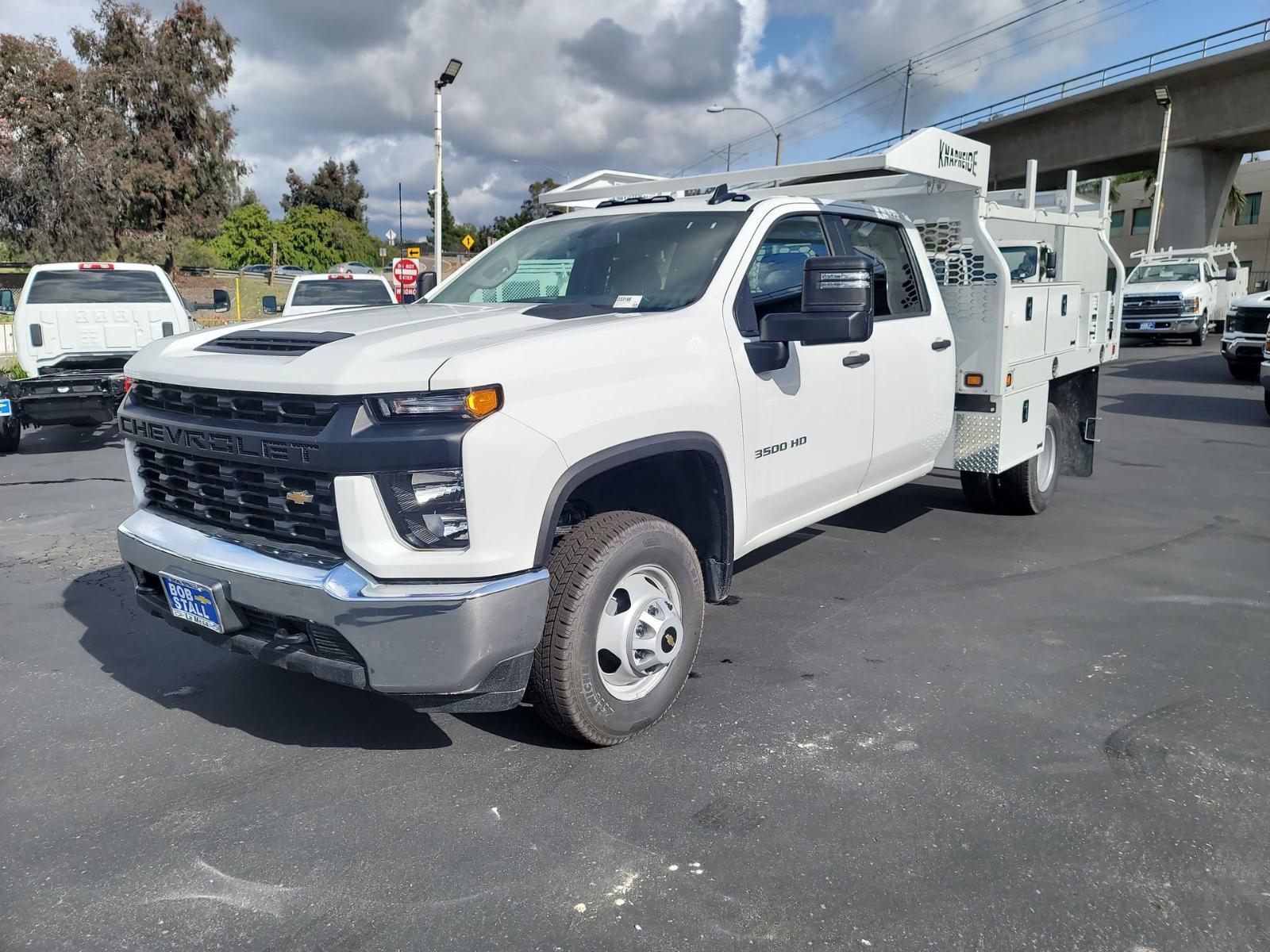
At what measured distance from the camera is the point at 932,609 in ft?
17.1

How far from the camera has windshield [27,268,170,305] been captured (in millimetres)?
11047

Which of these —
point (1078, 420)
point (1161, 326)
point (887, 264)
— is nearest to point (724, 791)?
point (887, 264)

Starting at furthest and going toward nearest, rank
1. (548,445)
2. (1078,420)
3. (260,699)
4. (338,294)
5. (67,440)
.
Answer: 1. (338,294)
2. (67,440)
3. (1078,420)
4. (260,699)
5. (548,445)

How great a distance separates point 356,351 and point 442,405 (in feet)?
1.28

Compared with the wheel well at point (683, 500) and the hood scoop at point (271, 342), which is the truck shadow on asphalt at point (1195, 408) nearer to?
the wheel well at point (683, 500)

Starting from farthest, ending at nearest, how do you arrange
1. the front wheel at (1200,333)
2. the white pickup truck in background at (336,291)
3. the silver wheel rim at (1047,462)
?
the front wheel at (1200,333) < the white pickup truck in background at (336,291) < the silver wheel rim at (1047,462)

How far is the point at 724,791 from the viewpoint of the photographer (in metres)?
3.33

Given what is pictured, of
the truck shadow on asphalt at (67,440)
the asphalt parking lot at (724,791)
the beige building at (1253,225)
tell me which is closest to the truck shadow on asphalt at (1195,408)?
the asphalt parking lot at (724,791)

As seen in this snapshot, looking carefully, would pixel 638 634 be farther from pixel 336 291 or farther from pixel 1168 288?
pixel 1168 288

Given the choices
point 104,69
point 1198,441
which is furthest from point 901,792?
point 104,69

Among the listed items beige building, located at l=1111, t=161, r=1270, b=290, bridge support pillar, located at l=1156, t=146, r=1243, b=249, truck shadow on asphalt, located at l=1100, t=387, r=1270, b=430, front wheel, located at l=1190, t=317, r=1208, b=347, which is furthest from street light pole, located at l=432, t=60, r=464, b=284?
beige building, located at l=1111, t=161, r=1270, b=290

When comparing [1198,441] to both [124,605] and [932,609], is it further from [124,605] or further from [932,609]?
[124,605]

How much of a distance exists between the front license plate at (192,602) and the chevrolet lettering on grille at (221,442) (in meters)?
0.46

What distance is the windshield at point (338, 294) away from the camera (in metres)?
14.2
